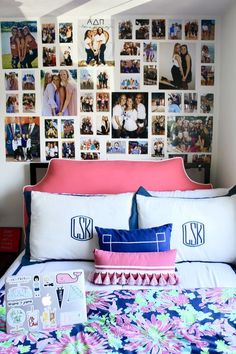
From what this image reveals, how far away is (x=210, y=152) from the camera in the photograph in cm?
250

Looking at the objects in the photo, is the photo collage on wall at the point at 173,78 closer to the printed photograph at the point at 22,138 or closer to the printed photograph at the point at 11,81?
the printed photograph at the point at 22,138

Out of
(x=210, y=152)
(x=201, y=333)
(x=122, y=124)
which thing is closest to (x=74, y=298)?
(x=201, y=333)

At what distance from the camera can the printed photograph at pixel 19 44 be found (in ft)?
7.81

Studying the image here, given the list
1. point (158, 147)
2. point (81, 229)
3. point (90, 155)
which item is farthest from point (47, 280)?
point (158, 147)

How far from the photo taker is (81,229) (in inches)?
73.2

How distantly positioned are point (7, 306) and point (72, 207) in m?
0.70

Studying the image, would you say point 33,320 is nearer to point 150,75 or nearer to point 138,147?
point 138,147

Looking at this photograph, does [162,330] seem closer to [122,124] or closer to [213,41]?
[122,124]

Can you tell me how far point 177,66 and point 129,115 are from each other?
18.7 inches

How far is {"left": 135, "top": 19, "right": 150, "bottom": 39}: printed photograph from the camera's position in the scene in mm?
2365

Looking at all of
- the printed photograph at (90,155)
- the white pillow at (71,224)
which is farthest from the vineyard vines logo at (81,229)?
the printed photograph at (90,155)

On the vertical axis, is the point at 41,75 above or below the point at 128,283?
above

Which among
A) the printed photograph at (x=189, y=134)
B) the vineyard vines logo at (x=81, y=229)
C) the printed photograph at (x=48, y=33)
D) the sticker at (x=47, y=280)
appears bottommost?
the sticker at (x=47, y=280)

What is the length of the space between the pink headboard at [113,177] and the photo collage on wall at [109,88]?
0.27m
